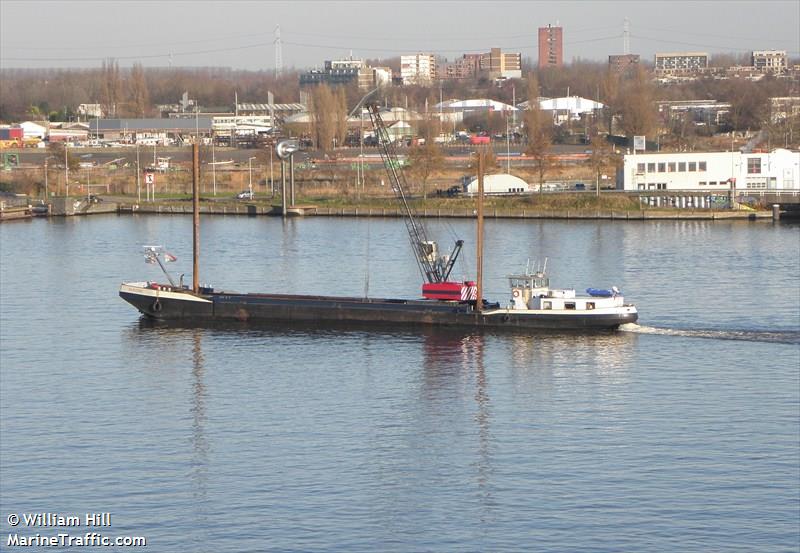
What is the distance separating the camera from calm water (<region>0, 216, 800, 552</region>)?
22.7 metres

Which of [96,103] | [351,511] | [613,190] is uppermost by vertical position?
[96,103]

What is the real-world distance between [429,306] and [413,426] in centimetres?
1075

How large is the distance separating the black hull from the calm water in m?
0.73

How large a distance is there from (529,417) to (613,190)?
46287 mm

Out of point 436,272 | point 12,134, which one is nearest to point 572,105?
point 12,134

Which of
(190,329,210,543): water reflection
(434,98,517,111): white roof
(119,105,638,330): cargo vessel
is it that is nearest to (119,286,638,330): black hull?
(119,105,638,330): cargo vessel

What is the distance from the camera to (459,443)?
27.0m

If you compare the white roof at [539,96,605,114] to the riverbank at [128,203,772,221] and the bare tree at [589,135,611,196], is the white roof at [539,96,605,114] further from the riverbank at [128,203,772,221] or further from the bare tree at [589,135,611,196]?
the riverbank at [128,203,772,221]

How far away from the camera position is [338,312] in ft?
129

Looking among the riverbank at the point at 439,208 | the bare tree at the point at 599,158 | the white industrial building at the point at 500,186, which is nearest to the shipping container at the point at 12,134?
the riverbank at the point at 439,208

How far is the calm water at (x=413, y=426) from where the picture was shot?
22.7m

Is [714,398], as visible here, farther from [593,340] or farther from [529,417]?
[593,340]

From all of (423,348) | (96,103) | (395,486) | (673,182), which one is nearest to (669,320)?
(423,348)

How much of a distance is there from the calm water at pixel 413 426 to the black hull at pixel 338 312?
2.39ft
